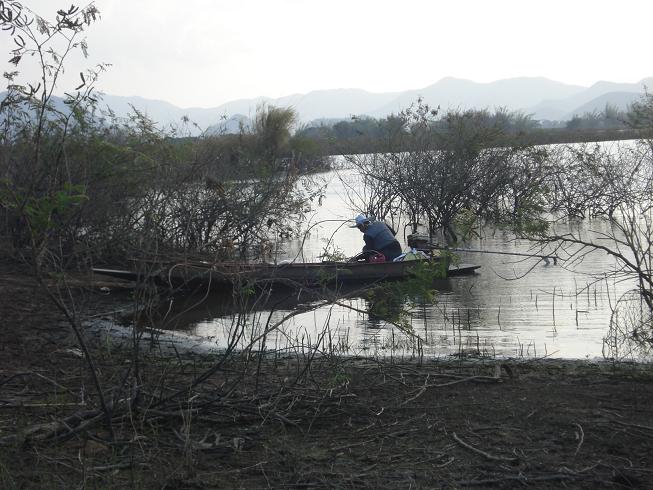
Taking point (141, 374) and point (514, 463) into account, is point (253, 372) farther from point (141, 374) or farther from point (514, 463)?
point (514, 463)

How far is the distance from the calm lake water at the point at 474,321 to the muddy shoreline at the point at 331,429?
87cm

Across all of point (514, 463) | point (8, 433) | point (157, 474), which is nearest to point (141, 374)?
point (8, 433)

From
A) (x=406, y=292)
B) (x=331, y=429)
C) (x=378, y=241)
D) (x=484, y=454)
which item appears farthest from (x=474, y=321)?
(x=484, y=454)

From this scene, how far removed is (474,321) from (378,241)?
405 centimetres

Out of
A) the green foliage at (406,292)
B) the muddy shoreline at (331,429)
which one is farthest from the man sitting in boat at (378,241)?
the green foliage at (406,292)

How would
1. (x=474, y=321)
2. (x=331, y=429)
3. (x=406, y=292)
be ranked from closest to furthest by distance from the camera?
(x=331, y=429), (x=406, y=292), (x=474, y=321)

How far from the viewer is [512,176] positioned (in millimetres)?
24219

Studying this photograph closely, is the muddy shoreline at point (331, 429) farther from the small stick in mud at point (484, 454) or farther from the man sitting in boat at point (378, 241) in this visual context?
the man sitting in boat at point (378, 241)

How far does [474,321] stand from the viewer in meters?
11.9

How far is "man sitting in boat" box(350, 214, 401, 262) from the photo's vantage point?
15.4m

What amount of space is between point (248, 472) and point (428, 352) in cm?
512

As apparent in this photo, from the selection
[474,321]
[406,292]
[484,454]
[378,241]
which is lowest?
[484,454]

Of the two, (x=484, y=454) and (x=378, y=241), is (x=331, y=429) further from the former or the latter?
(x=378, y=241)

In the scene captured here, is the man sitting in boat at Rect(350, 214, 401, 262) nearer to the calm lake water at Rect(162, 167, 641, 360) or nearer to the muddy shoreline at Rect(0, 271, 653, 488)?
the calm lake water at Rect(162, 167, 641, 360)
